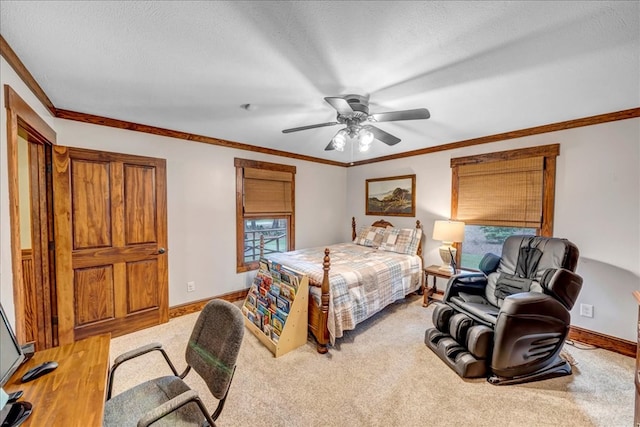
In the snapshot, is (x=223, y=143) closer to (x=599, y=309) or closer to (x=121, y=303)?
(x=121, y=303)

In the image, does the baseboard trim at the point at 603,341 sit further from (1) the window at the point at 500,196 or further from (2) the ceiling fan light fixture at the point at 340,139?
(2) the ceiling fan light fixture at the point at 340,139

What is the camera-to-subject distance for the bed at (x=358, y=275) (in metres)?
2.59

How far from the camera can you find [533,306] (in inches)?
80.4

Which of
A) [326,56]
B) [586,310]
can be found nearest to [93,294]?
[326,56]

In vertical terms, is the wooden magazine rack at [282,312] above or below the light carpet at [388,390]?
above

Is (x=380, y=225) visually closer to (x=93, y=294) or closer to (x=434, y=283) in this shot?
(x=434, y=283)

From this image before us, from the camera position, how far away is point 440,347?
2.46 m

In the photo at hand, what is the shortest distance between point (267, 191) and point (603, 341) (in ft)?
14.1

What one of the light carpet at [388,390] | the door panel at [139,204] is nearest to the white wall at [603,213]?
the light carpet at [388,390]

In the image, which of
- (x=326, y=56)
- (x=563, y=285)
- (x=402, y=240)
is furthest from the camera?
(x=402, y=240)

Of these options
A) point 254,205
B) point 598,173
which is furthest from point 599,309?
point 254,205

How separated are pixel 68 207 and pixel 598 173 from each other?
528 centimetres

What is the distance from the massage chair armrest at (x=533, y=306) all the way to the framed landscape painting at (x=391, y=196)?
2.31 meters

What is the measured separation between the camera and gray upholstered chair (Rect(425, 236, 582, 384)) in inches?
81.0
